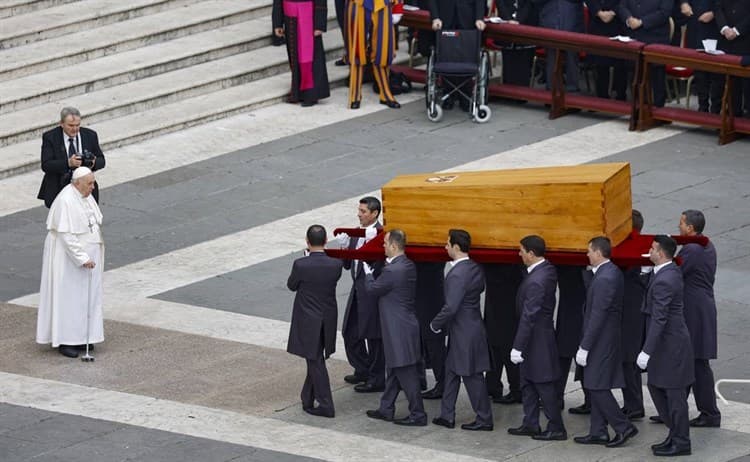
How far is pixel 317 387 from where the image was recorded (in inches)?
561

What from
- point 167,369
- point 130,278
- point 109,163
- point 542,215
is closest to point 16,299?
point 130,278

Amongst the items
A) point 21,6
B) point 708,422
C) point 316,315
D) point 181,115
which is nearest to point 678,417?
point 708,422

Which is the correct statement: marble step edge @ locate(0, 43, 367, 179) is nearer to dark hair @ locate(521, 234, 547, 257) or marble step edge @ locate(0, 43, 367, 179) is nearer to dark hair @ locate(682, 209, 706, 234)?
dark hair @ locate(521, 234, 547, 257)

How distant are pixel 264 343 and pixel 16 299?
2781mm

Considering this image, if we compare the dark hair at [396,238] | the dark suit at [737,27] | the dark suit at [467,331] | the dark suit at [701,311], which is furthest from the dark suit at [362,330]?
the dark suit at [737,27]

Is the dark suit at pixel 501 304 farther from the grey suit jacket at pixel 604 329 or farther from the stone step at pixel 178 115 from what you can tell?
the stone step at pixel 178 115

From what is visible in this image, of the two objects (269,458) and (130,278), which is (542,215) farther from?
(130,278)

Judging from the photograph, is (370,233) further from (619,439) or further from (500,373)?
(619,439)

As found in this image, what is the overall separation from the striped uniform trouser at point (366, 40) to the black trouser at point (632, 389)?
9.90 m

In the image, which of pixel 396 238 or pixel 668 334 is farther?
pixel 396 238

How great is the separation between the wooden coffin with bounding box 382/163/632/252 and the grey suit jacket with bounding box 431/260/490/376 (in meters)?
0.33

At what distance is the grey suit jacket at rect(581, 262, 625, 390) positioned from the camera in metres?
13.3

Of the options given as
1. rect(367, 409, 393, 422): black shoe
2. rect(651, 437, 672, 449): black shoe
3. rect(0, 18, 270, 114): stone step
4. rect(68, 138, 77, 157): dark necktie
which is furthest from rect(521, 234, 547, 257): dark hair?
rect(0, 18, 270, 114): stone step

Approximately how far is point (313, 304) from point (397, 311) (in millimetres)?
677
